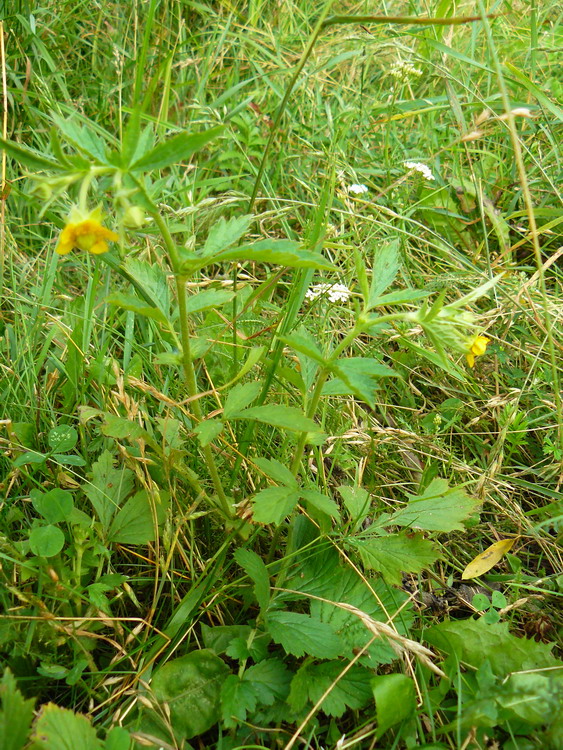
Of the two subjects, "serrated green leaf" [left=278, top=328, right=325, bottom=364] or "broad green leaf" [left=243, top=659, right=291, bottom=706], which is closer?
"serrated green leaf" [left=278, top=328, right=325, bottom=364]

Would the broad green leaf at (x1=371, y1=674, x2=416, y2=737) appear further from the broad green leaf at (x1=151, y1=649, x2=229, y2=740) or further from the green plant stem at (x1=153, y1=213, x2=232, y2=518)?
the green plant stem at (x1=153, y1=213, x2=232, y2=518)

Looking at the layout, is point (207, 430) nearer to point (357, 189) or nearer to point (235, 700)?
point (235, 700)

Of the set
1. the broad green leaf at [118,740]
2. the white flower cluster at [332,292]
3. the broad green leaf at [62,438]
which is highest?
the white flower cluster at [332,292]

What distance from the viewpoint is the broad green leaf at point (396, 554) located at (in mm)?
1316

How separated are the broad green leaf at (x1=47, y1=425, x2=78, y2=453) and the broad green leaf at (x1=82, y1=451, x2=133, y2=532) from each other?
0.29 ft

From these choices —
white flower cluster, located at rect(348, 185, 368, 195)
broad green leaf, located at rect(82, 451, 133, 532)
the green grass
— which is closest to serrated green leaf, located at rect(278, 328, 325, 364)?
the green grass

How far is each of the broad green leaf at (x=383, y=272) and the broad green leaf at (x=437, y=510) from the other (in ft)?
1.64

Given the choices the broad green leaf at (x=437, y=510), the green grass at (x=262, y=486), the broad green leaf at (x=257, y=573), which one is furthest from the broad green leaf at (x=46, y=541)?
the broad green leaf at (x=437, y=510)

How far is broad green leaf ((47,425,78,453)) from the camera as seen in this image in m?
1.45

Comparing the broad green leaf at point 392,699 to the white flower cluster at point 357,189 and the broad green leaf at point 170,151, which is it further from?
the white flower cluster at point 357,189

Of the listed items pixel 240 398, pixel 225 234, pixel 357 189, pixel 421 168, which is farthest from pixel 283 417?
pixel 421 168

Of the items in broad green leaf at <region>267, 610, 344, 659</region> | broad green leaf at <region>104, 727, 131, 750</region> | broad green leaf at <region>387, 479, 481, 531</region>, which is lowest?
broad green leaf at <region>267, 610, 344, 659</region>

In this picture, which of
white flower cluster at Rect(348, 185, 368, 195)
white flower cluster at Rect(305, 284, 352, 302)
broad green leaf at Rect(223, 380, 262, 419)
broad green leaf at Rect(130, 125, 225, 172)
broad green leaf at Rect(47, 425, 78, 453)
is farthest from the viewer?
white flower cluster at Rect(348, 185, 368, 195)

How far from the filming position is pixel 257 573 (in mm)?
1256
